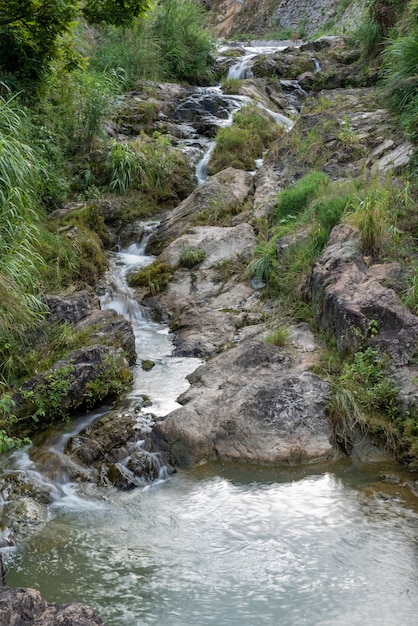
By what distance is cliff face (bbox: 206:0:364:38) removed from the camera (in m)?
23.3

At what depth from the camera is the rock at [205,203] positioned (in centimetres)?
964

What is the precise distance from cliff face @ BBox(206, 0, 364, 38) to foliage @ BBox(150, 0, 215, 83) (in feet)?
18.8

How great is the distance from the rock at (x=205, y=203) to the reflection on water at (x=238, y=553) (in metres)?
5.16

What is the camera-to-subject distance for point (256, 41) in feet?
82.7

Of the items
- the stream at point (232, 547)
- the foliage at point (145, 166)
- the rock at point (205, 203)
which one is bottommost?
the stream at point (232, 547)

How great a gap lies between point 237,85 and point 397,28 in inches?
200

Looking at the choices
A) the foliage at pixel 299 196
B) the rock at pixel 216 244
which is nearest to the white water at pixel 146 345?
the rock at pixel 216 244

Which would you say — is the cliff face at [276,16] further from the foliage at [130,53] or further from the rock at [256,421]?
the rock at [256,421]

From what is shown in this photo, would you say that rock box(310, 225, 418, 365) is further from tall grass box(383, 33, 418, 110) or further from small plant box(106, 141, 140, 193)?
small plant box(106, 141, 140, 193)

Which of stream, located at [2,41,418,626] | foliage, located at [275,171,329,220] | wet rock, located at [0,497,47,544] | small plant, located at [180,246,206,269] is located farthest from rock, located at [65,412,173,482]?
foliage, located at [275,171,329,220]

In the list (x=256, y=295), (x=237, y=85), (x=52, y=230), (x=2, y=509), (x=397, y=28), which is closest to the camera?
(x=2, y=509)

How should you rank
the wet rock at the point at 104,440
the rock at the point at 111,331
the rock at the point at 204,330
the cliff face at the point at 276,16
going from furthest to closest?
the cliff face at the point at 276,16, the rock at the point at 204,330, the rock at the point at 111,331, the wet rock at the point at 104,440

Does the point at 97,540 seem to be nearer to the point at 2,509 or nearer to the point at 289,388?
the point at 2,509

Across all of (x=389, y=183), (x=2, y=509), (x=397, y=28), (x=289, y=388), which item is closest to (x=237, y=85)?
(x=397, y=28)
